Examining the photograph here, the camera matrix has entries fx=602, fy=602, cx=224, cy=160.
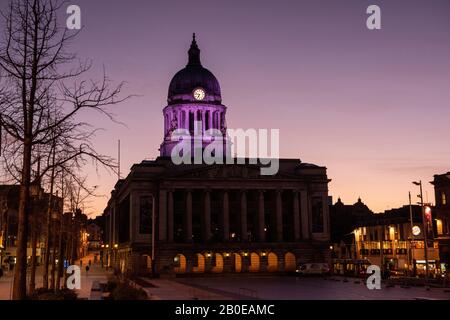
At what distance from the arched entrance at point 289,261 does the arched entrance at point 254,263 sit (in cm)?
546

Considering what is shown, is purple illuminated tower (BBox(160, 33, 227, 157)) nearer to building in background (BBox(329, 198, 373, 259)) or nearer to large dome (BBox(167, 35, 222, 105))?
large dome (BBox(167, 35, 222, 105))

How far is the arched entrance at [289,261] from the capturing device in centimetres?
11488

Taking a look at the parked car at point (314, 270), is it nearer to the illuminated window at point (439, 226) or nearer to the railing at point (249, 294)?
the illuminated window at point (439, 226)

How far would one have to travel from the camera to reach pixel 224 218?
116688 mm

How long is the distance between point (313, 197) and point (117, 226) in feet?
165

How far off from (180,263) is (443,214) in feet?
155

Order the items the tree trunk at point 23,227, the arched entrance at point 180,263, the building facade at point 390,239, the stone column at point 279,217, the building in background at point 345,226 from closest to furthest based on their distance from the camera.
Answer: the tree trunk at point 23,227 → the arched entrance at point 180,263 → the building facade at point 390,239 → the stone column at point 279,217 → the building in background at point 345,226

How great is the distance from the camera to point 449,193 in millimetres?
93000

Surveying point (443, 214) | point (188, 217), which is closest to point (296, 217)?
point (188, 217)

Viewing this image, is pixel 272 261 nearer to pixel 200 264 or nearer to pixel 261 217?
pixel 261 217

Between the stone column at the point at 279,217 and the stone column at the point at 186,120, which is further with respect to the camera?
the stone column at the point at 186,120

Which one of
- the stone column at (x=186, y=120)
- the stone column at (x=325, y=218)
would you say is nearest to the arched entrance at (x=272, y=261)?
the stone column at (x=325, y=218)
